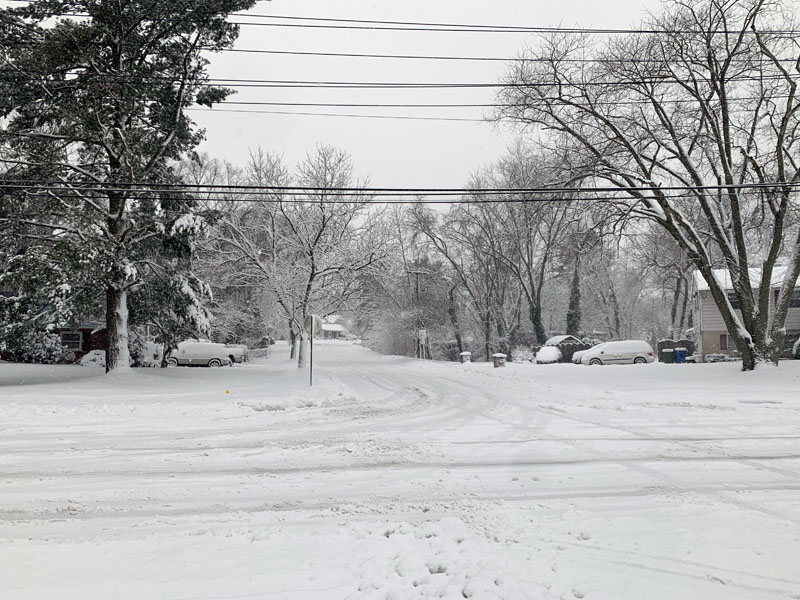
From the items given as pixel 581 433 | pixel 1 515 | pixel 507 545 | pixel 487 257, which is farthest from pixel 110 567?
pixel 487 257

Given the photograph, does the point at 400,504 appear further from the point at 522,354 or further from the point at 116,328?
the point at 522,354

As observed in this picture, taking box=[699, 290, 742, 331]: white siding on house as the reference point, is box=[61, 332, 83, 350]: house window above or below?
below

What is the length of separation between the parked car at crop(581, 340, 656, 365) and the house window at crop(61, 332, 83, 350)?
3232 cm

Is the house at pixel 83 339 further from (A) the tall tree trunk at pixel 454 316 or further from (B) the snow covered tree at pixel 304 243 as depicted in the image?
(A) the tall tree trunk at pixel 454 316

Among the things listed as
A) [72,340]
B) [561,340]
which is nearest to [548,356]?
[561,340]

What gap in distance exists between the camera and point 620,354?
3209 cm

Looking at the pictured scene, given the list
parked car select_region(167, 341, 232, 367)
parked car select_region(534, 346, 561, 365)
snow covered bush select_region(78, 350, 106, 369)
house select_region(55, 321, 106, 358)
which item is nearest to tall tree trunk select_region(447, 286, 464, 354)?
parked car select_region(534, 346, 561, 365)

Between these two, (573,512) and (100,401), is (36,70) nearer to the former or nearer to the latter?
(100,401)

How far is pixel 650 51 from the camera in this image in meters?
18.8

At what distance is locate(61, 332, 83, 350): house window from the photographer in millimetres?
34031

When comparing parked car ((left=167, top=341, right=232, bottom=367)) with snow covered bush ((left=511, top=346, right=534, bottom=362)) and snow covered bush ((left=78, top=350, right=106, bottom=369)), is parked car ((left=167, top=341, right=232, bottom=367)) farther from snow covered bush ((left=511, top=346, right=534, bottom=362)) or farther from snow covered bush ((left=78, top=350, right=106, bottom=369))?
snow covered bush ((left=511, top=346, right=534, bottom=362))

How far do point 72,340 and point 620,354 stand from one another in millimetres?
34802

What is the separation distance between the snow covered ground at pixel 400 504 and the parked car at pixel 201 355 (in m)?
23.0

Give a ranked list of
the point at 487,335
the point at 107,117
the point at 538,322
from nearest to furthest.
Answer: the point at 107,117 < the point at 538,322 < the point at 487,335
